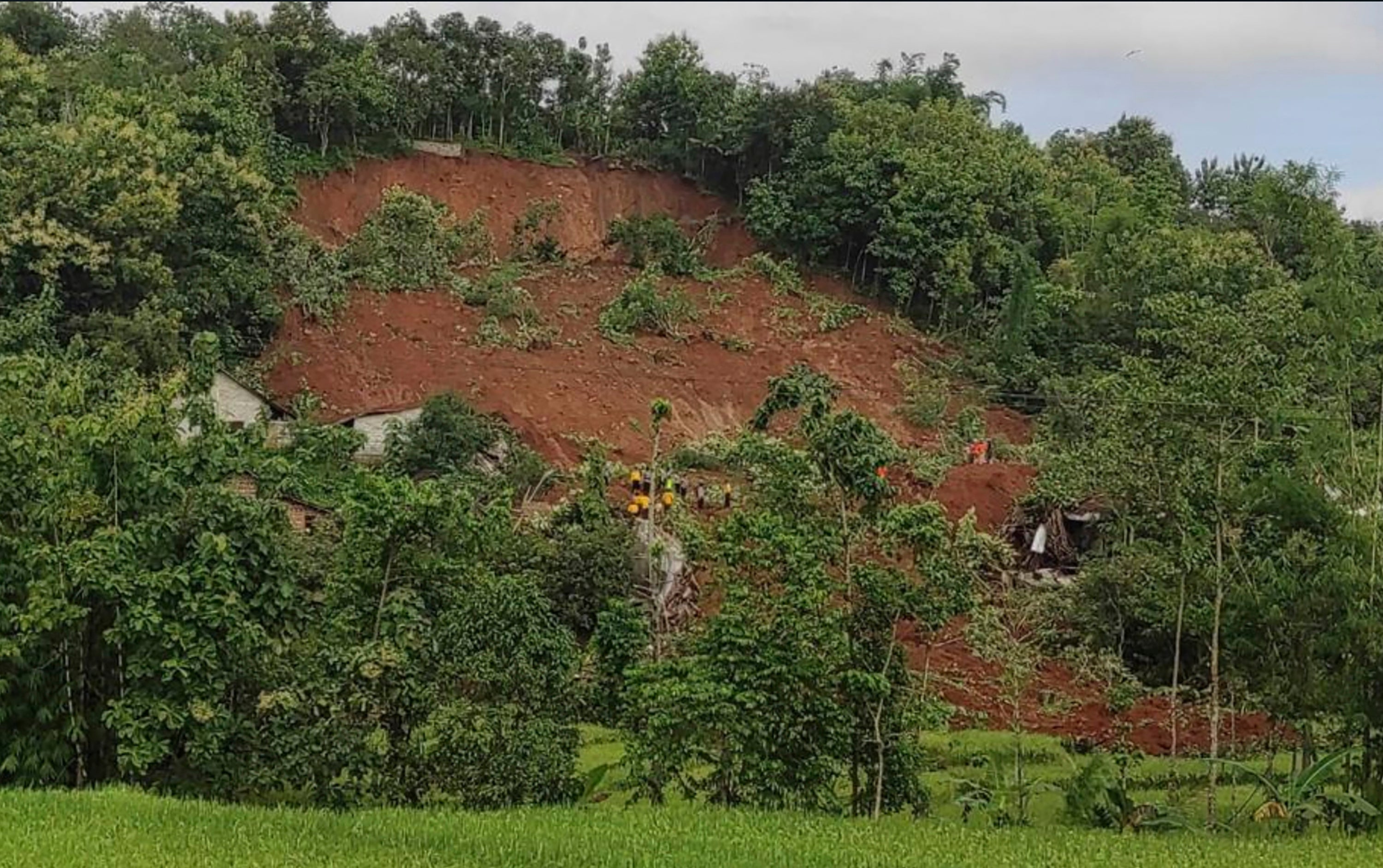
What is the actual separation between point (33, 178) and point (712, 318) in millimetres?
19504

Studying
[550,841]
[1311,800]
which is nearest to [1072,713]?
[1311,800]

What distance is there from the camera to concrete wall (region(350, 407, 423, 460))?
3212cm

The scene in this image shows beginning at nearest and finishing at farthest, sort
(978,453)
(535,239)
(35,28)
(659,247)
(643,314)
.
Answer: (978,453) < (643,314) < (35,28) < (659,247) < (535,239)

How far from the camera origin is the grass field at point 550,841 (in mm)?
9516

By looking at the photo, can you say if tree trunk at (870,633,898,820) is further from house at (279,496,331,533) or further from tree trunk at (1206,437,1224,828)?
house at (279,496,331,533)

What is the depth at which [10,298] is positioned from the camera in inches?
1286

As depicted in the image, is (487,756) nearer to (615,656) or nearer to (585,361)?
(615,656)

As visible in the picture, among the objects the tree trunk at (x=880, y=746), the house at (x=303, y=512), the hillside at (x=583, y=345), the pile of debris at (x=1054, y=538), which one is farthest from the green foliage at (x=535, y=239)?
the tree trunk at (x=880, y=746)

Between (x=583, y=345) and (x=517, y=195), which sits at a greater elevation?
(x=517, y=195)

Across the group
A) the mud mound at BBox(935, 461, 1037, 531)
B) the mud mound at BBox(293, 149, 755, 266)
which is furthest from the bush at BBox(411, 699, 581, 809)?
the mud mound at BBox(293, 149, 755, 266)

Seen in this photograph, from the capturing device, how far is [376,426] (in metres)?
33.0

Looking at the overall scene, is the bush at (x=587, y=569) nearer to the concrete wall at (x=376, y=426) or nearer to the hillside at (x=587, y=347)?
the hillside at (x=587, y=347)

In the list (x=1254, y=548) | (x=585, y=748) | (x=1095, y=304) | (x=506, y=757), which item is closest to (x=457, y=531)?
(x=506, y=757)

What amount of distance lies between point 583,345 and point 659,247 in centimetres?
747
